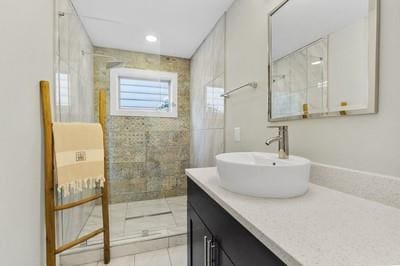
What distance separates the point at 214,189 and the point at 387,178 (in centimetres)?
60

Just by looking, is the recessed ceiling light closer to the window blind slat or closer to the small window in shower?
the small window in shower

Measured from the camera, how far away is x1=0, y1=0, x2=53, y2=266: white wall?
0.80 meters

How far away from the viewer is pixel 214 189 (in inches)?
32.6

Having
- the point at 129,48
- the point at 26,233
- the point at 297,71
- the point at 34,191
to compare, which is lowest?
the point at 26,233

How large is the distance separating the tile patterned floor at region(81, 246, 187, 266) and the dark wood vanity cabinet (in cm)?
51

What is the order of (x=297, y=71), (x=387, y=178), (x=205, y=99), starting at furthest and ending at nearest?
1. (x=205, y=99)
2. (x=297, y=71)
3. (x=387, y=178)

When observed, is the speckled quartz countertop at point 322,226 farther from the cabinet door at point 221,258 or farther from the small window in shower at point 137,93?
the small window in shower at point 137,93

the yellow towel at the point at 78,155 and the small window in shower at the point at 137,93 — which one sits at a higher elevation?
the small window in shower at the point at 137,93

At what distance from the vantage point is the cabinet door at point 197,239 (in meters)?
0.88

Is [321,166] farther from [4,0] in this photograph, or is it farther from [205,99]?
[205,99]

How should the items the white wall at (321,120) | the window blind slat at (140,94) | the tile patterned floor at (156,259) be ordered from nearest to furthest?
1. the white wall at (321,120)
2. the tile patterned floor at (156,259)
3. the window blind slat at (140,94)

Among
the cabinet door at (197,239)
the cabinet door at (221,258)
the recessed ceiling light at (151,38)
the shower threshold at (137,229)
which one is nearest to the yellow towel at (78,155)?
the shower threshold at (137,229)

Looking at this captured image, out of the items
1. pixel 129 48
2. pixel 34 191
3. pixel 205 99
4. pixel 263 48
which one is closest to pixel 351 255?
pixel 263 48

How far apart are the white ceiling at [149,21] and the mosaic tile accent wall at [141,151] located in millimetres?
169
